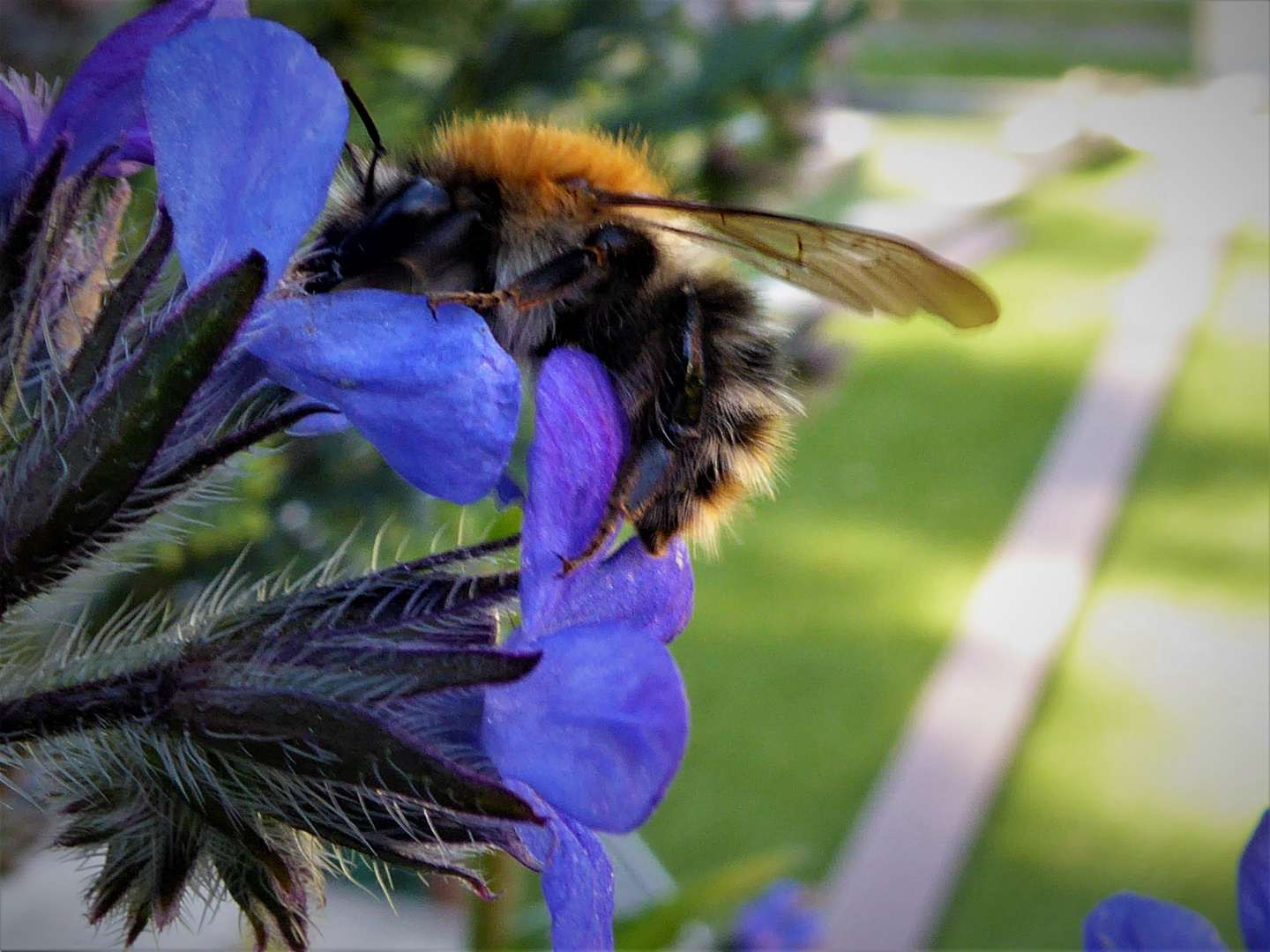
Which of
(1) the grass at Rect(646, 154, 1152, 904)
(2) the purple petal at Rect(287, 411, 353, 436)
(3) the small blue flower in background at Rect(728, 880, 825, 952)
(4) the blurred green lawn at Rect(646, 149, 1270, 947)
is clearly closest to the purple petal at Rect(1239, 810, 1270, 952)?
(2) the purple petal at Rect(287, 411, 353, 436)

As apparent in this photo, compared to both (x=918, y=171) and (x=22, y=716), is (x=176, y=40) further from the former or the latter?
(x=918, y=171)

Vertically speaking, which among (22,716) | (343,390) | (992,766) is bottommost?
(992,766)

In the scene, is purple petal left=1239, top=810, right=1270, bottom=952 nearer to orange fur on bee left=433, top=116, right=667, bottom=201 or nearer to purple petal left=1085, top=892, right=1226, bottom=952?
purple petal left=1085, top=892, right=1226, bottom=952

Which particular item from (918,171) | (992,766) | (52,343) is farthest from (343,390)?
(918,171)

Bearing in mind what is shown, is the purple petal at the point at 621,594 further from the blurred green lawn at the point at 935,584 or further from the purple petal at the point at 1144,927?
the blurred green lawn at the point at 935,584

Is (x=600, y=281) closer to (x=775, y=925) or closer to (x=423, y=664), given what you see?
(x=423, y=664)

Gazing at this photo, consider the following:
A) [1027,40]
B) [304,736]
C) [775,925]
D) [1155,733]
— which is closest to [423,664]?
[304,736]

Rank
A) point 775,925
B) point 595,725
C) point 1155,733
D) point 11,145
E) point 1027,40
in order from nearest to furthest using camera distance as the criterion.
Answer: point 595,725
point 11,145
point 775,925
point 1155,733
point 1027,40
